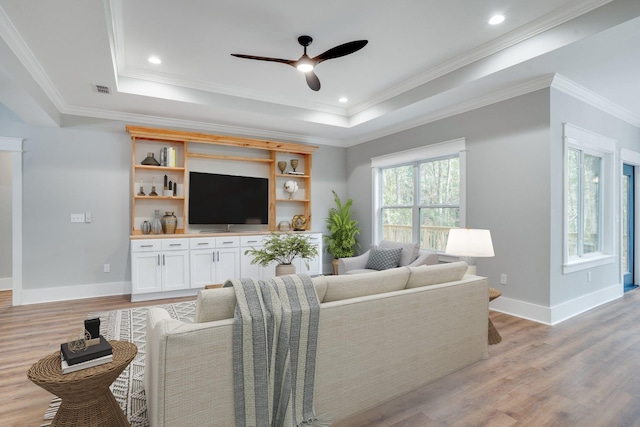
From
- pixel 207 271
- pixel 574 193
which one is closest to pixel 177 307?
pixel 207 271

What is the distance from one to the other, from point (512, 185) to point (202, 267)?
4.20 metres

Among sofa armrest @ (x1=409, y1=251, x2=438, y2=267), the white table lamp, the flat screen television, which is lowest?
sofa armrest @ (x1=409, y1=251, x2=438, y2=267)

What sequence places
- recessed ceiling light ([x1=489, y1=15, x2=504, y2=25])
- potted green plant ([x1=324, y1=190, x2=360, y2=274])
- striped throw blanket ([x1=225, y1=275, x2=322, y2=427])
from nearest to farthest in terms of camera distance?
striped throw blanket ([x1=225, y1=275, x2=322, y2=427]) < recessed ceiling light ([x1=489, y1=15, x2=504, y2=25]) < potted green plant ([x1=324, y1=190, x2=360, y2=274])

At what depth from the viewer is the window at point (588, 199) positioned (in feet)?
12.8

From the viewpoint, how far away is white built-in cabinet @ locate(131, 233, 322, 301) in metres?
4.41

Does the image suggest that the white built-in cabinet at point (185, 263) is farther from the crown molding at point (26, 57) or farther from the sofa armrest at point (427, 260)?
the sofa armrest at point (427, 260)

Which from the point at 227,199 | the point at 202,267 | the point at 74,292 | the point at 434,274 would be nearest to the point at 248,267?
the point at 202,267

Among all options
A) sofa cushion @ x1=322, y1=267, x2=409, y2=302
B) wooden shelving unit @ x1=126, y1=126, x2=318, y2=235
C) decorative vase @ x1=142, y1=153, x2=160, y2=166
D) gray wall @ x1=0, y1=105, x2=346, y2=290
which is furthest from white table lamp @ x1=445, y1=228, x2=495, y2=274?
gray wall @ x1=0, y1=105, x2=346, y2=290

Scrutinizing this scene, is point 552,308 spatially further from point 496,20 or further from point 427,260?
point 496,20

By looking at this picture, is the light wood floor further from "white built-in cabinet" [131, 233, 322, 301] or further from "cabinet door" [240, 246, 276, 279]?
"cabinet door" [240, 246, 276, 279]

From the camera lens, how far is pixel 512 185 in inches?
155

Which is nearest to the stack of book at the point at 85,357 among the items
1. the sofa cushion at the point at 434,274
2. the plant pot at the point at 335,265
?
the sofa cushion at the point at 434,274

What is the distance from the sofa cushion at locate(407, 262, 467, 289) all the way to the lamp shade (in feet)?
0.83

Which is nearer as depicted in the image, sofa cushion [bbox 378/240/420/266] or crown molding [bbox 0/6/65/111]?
crown molding [bbox 0/6/65/111]
